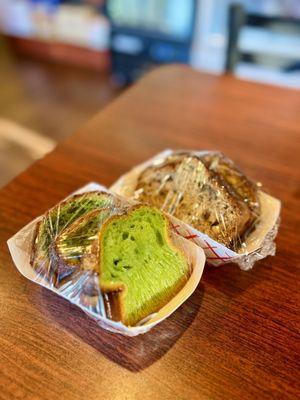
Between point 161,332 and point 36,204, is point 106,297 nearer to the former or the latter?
point 161,332

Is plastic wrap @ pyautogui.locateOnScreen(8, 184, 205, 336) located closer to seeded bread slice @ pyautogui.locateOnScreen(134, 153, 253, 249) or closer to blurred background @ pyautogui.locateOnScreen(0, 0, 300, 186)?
seeded bread slice @ pyautogui.locateOnScreen(134, 153, 253, 249)

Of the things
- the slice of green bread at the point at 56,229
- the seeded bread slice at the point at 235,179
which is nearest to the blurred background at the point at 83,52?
the seeded bread slice at the point at 235,179

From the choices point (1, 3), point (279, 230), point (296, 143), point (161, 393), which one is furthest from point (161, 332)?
point (1, 3)

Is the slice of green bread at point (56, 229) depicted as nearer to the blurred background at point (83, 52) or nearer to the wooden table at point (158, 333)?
the wooden table at point (158, 333)

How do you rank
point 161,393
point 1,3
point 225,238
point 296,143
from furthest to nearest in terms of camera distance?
1. point 1,3
2. point 296,143
3. point 225,238
4. point 161,393

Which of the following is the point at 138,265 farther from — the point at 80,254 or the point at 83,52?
the point at 83,52
